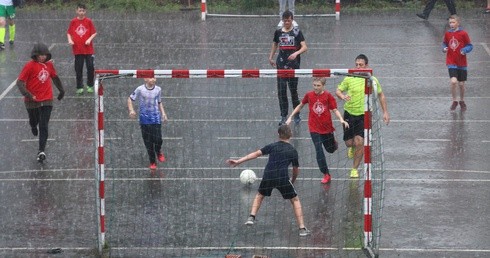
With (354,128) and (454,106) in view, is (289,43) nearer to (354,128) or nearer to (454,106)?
(354,128)

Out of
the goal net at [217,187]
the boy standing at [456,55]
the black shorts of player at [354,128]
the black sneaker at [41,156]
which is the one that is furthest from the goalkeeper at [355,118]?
the boy standing at [456,55]

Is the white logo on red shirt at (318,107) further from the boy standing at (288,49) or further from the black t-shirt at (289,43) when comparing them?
the black t-shirt at (289,43)

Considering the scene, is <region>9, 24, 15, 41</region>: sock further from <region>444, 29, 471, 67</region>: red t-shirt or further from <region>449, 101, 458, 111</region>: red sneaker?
<region>449, 101, 458, 111</region>: red sneaker

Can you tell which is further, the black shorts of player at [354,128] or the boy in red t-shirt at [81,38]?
the boy in red t-shirt at [81,38]

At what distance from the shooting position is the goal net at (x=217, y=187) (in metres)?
13.7

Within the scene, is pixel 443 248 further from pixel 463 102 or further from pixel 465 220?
pixel 463 102

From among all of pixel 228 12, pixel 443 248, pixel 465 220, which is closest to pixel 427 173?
pixel 465 220

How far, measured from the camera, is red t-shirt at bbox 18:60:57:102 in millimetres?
17406

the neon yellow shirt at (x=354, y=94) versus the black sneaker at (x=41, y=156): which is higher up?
the neon yellow shirt at (x=354, y=94)

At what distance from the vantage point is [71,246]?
13.9m

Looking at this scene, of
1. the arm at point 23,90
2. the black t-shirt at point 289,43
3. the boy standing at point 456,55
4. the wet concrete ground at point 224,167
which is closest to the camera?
the wet concrete ground at point 224,167

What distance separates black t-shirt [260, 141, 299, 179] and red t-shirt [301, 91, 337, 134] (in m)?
2.11

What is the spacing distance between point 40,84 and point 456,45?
841 centimetres

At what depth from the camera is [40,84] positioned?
17.5 metres
